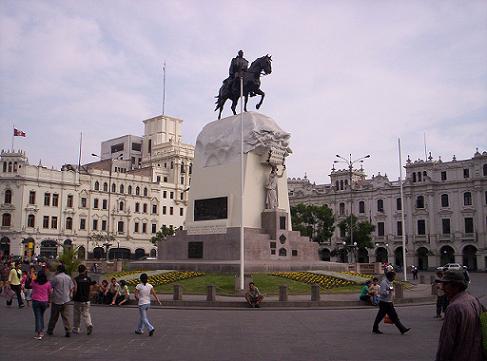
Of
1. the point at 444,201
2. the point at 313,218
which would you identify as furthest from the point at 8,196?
the point at 444,201

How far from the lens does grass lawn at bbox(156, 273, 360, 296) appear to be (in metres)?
24.5

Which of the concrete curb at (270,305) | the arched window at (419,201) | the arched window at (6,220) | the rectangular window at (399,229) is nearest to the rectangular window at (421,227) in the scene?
the arched window at (419,201)

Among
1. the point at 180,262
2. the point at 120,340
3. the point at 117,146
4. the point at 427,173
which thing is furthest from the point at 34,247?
the point at 120,340

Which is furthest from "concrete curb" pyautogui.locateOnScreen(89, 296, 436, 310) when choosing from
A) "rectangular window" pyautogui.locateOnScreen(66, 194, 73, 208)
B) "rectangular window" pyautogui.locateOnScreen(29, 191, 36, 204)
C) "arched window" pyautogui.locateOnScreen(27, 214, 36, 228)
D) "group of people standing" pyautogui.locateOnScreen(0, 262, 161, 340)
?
"rectangular window" pyautogui.locateOnScreen(66, 194, 73, 208)

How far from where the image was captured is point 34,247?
69.8m

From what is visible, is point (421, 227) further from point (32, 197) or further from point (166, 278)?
point (166, 278)

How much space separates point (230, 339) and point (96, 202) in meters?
69.2

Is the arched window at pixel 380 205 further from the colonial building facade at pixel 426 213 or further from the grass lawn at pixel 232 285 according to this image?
the grass lawn at pixel 232 285

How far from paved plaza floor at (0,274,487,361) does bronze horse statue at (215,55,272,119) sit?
18264 millimetres

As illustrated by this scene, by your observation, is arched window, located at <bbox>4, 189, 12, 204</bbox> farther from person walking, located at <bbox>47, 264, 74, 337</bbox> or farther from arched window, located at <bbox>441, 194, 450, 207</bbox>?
person walking, located at <bbox>47, 264, 74, 337</bbox>

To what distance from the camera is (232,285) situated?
25141mm

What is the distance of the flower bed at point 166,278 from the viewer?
1046 inches

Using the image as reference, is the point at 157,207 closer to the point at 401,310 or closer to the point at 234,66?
the point at 234,66

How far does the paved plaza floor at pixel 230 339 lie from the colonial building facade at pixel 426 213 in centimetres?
5622
